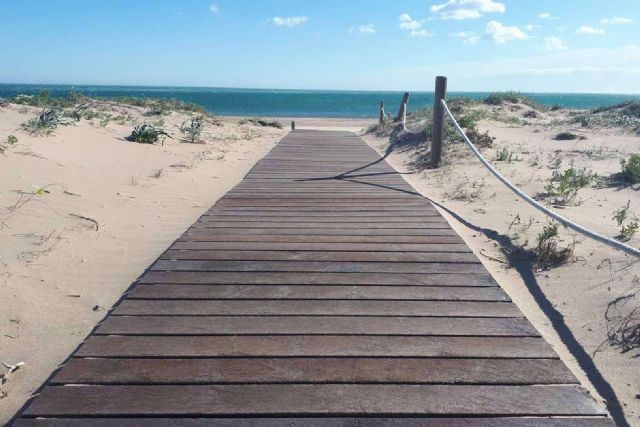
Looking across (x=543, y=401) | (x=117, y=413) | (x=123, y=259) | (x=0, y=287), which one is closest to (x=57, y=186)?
(x=123, y=259)

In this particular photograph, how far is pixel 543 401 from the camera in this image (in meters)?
2.02

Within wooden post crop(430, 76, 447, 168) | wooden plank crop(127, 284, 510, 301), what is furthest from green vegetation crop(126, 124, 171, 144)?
wooden plank crop(127, 284, 510, 301)

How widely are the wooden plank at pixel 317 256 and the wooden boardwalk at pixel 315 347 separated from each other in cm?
2

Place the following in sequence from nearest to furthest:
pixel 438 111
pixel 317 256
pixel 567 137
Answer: pixel 317 256 < pixel 438 111 < pixel 567 137

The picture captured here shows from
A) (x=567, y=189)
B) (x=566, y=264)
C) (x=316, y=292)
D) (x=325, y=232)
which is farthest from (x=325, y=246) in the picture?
(x=567, y=189)

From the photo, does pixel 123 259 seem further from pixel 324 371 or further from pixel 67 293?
Answer: pixel 324 371

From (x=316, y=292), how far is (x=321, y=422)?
1.18 metres

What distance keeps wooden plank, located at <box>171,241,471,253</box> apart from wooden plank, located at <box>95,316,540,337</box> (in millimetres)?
1153

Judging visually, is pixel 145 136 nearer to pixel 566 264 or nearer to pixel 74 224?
pixel 74 224

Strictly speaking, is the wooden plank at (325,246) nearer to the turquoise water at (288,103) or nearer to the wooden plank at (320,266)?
the wooden plank at (320,266)

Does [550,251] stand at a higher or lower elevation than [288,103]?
lower

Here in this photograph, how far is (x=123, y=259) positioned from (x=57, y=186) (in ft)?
7.76

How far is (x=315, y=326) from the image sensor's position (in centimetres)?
260

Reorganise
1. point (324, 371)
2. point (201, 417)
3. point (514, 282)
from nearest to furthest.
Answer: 1. point (201, 417)
2. point (324, 371)
3. point (514, 282)
